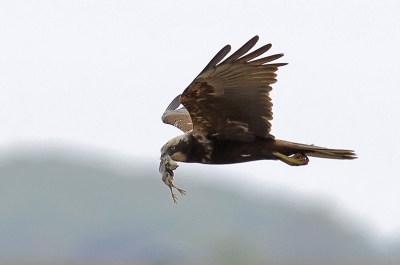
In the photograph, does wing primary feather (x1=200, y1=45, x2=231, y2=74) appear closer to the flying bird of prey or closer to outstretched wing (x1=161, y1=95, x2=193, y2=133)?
the flying bird of prey

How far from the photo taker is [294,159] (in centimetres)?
1162

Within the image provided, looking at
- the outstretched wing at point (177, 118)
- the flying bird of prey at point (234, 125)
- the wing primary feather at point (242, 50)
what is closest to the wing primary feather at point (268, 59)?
the flying bird of prey at point (234, 125)

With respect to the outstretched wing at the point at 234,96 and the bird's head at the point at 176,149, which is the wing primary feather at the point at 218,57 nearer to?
the outstretched wing at the point at 234,96

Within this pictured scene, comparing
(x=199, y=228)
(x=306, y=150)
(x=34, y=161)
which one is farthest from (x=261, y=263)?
(x=34, y=161)

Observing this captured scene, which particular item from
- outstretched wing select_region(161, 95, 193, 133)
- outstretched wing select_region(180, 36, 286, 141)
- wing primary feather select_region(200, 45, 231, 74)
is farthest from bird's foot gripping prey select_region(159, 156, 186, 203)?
outstretched wing select_region(161, 95, 193, 133)

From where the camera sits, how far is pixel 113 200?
134 meters

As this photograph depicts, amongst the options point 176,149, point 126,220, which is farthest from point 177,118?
point 126,220

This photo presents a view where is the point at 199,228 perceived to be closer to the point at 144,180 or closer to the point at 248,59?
the point at 144,180

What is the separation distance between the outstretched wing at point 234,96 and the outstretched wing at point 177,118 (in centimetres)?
115

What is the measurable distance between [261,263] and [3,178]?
104 m

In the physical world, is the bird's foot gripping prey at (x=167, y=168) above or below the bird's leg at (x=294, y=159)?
below

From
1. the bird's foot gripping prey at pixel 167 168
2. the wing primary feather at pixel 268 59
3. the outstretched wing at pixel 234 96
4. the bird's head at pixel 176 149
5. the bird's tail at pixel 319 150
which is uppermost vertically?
the wing primary feather at pixel 268 59

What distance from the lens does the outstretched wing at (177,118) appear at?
42.4 feet

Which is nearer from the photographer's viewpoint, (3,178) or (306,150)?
(306,150)
